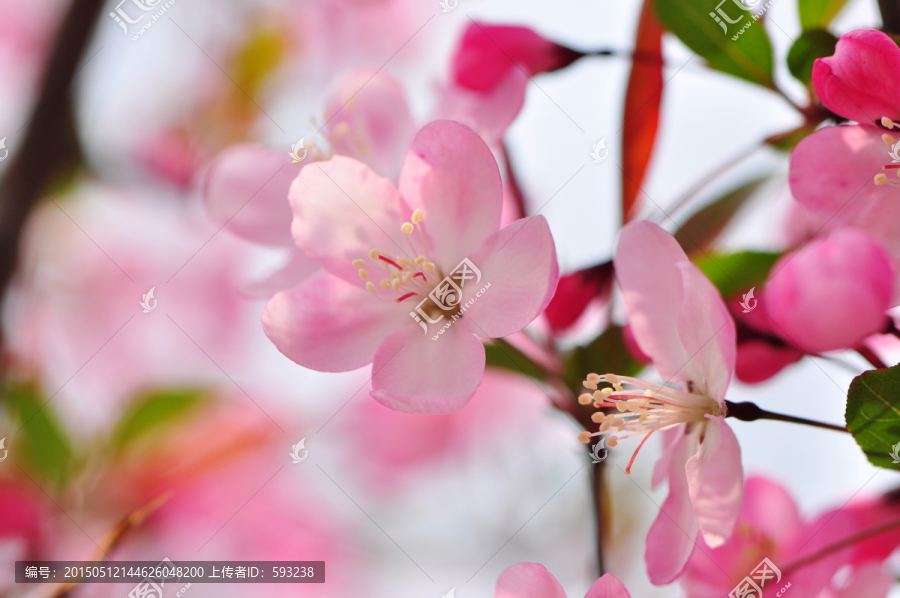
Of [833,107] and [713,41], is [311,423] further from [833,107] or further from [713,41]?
[833,107]

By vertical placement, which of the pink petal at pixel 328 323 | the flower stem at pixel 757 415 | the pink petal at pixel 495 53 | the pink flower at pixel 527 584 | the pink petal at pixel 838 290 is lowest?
the pink flower at pixel 527 584

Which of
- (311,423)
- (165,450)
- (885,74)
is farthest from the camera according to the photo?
(311,423)

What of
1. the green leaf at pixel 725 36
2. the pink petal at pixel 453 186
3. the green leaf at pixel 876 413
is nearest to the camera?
the green leaf at pixel 876 413

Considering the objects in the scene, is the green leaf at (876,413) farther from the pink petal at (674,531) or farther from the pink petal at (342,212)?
the pink petal at (342,212)

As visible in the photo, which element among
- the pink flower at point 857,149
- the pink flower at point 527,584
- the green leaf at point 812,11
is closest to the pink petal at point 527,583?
the pink flower at point 527,584

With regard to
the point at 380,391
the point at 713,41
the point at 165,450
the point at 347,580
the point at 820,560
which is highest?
the point at 713,41

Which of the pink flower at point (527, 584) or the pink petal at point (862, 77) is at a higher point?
the pink petal at point (862, 77)

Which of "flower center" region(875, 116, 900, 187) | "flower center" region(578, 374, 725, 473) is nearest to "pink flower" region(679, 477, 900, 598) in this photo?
"flower center" region(578, 374, 725, 473)

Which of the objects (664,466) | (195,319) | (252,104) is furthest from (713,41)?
(195,319)
